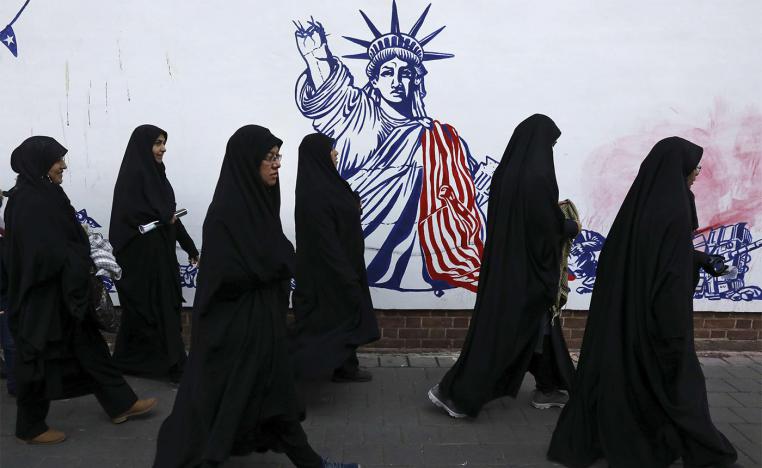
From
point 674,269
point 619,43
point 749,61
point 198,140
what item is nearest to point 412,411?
point 674,269

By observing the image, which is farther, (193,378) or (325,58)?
(325,58)

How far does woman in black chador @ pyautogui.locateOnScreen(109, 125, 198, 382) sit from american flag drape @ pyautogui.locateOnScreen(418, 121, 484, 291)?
202 cm

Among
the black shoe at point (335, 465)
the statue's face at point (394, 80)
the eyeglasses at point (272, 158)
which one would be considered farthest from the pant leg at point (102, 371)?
the statue's face at point (394, 80)

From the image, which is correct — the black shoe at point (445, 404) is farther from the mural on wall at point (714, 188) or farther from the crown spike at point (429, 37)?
the crown spike at point (429, 37)

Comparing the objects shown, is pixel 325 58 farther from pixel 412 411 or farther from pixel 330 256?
pixel 412 411

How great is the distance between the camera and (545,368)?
4566mm

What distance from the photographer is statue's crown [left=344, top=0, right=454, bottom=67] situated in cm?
556

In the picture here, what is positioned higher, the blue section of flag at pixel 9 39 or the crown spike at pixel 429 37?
the crown spike at pixel 429 37

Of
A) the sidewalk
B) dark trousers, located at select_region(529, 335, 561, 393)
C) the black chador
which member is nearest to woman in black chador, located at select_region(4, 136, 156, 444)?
the sidewalk

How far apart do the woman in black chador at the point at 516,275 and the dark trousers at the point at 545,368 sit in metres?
0.10

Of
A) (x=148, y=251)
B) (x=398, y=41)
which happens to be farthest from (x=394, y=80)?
(x=148, y=251)

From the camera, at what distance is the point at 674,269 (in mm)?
3424

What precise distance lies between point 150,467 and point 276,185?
1669mm

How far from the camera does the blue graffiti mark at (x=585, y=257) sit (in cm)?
583
